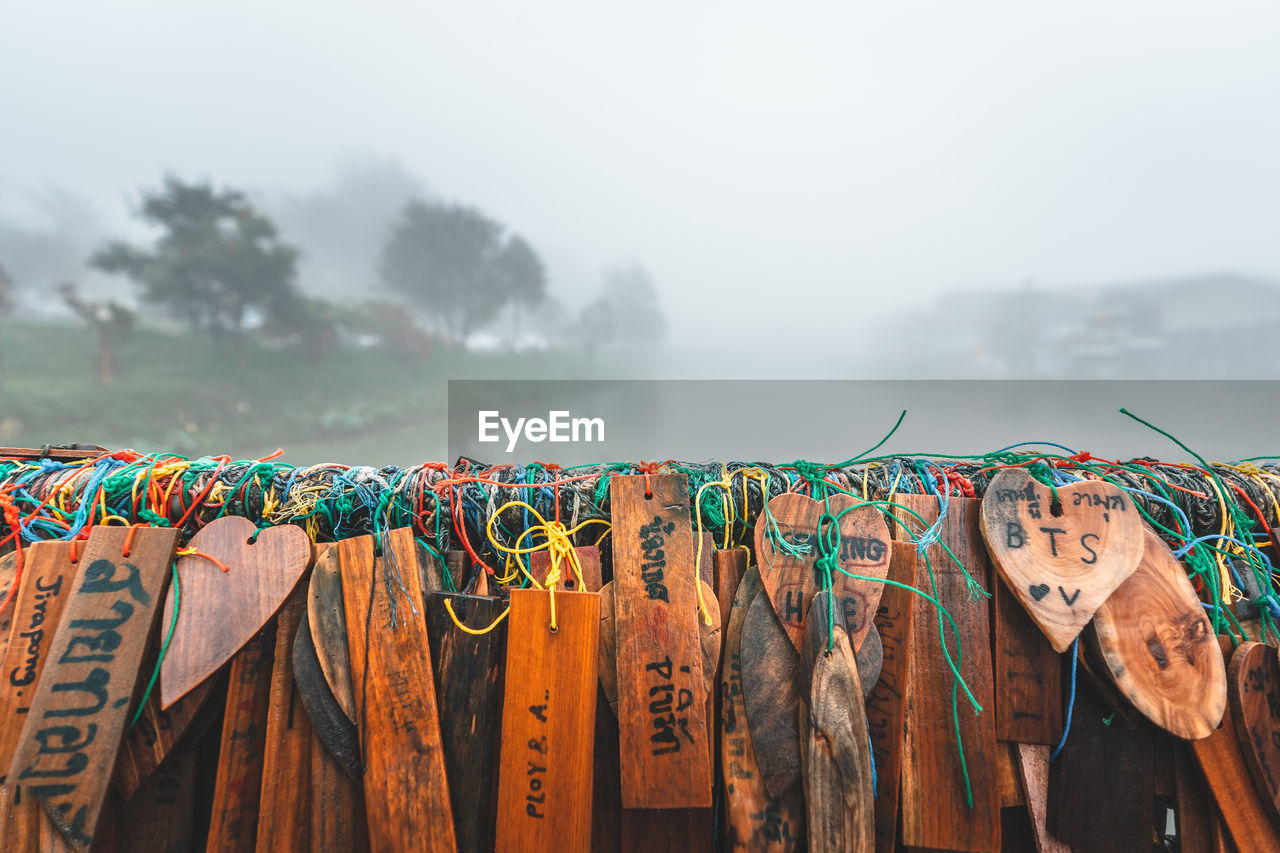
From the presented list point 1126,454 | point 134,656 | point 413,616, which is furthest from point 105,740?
point 1126,454

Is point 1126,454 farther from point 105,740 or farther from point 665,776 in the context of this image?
point 105,740

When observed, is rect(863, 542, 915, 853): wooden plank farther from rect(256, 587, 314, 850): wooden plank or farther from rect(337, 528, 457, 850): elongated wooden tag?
rect(256, 587, 314, 850): wooden plank

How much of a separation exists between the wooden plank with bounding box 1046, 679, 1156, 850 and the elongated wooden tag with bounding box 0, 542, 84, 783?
157 centimetres

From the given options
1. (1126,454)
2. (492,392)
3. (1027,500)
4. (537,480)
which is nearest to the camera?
(1027,500)

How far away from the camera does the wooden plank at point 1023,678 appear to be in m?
0.74

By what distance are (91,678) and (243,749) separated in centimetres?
24

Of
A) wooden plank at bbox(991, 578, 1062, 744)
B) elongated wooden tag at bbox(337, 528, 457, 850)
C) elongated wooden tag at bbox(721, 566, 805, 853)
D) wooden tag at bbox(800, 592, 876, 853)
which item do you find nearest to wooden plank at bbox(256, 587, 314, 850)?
elongated wooden tag at bbox(337, 528, 457, 850)

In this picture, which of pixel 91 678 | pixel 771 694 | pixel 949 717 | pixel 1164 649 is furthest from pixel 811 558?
pixel 91 678

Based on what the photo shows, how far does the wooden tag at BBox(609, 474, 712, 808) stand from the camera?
690mm

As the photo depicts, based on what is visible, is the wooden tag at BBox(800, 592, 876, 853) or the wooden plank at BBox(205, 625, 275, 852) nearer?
the wooden tag at BBox(800, 592, 876, 853)

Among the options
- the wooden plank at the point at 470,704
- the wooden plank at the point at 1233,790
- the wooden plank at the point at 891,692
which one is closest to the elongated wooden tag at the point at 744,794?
the wooden plank at the point at 891,692

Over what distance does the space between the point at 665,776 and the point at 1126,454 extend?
2.64m

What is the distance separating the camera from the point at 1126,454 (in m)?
2.18

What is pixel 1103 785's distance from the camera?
2.38ft
